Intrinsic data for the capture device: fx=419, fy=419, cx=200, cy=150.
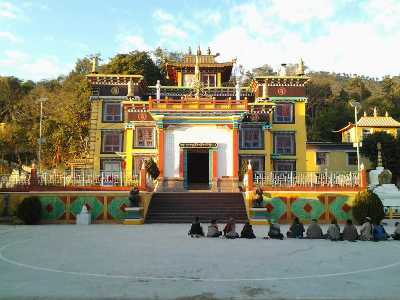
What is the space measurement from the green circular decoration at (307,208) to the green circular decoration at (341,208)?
0.63 m

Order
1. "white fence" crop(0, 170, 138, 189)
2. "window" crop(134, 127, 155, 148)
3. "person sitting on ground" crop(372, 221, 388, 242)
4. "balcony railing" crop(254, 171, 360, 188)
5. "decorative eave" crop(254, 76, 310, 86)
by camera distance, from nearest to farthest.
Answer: "person sitting on ground" crop(372, 221, 388, 242), "white fence" crop(0, 170, 138, 189), "balcony railing" crop(254, 171, 360, 188), "window" crop(134, 127, 155, 148), "decorative eave" crop(254, 76, 310, 86)

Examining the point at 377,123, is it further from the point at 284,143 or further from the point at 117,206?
the point at 117,206

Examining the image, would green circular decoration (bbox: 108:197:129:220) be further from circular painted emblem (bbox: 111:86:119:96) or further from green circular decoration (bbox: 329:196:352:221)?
circular painted emblem (bbox: 111:86:119:96)

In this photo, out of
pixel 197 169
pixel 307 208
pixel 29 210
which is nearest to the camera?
pixel 29 210

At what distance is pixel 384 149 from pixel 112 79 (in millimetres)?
28932

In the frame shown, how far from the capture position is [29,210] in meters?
22.8

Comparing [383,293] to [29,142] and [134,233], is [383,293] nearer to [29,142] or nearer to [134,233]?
[134,233]

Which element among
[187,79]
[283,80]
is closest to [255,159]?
[283,80]

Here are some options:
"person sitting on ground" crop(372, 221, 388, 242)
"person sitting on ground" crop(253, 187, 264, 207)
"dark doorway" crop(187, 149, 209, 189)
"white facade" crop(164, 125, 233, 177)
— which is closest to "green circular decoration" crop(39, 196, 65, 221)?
"white facade" crop(164, 125, 233, 177)

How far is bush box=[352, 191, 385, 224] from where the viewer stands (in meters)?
22.3

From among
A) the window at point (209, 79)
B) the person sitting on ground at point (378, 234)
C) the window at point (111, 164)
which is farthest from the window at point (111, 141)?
the person sitting on ground at point (378, 234)

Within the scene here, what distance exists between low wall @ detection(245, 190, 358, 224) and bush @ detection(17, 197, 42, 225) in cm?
1176

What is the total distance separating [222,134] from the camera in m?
30.9

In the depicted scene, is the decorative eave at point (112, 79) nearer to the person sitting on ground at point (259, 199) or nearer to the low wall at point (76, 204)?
the low wall at point (76, 204)
